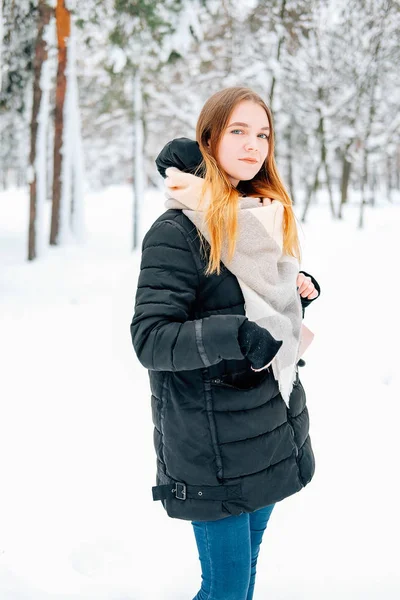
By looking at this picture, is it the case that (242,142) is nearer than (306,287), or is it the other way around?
(242,142)

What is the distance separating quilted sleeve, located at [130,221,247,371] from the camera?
166cm

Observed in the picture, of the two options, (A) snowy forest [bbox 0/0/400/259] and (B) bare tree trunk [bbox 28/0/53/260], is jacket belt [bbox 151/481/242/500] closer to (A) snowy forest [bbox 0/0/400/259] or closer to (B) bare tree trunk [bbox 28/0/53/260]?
(A) snowy forest [bbox 0/0/400/259]

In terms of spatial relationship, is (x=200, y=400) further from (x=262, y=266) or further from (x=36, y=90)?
(x=36, y=90)

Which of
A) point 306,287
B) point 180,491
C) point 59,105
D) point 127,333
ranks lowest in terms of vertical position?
point 127,333

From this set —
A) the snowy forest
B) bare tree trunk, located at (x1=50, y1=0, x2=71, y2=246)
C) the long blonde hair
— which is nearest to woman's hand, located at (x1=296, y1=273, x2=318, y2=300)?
the long blonde hair

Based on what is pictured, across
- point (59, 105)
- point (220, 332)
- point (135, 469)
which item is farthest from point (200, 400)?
point (59, 105)

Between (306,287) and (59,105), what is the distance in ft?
39.9

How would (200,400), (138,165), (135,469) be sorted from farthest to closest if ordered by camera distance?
(138,165)
(135,469)
(200,400)

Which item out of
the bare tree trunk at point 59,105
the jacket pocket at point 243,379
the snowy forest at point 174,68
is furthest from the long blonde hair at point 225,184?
the bare tree trunk at point 59,105

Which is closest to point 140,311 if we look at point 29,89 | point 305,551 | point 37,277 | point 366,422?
point 305,551

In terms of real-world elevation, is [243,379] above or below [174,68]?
below

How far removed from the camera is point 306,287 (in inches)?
87.7

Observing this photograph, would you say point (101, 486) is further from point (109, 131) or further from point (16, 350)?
point (109, 131)

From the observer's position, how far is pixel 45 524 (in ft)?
11.5
